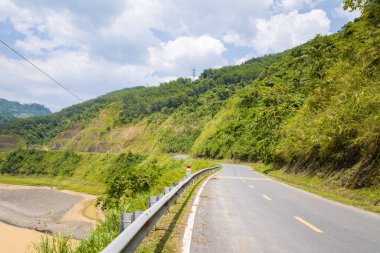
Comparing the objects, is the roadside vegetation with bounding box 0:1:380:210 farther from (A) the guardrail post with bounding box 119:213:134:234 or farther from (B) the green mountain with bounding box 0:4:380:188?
(A) the guardrail post with bounding box 119:213:134:234

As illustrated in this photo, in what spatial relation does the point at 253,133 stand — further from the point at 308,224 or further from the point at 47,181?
the point at 47,181

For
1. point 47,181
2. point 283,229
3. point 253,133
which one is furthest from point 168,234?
point 47,181

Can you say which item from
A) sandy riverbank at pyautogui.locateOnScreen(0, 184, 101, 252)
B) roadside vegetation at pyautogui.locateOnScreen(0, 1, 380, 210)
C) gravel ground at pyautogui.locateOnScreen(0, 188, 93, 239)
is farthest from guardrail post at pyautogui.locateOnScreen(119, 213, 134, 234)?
gravel ground at pyautogui.locateOnScreen(0, 188, 93, 239)

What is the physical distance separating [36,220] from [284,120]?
32.2 meters

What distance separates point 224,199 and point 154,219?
663 centimetres

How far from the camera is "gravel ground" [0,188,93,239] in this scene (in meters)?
27.4

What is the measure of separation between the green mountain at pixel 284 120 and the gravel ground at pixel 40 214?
16.7m

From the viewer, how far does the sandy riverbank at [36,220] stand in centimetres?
2447

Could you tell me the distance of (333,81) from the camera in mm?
23953

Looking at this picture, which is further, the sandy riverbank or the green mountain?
the sandy riverbank

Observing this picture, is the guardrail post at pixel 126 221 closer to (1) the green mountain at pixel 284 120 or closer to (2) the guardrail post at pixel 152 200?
(2) the guardrail post at pixel 152 200

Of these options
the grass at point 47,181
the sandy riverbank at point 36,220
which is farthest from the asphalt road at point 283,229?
the grass at point 47,181

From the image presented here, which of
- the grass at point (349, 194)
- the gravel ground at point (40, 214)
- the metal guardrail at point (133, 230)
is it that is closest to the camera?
the metal guardrail at point (133, 230)

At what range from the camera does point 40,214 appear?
3731 cm
